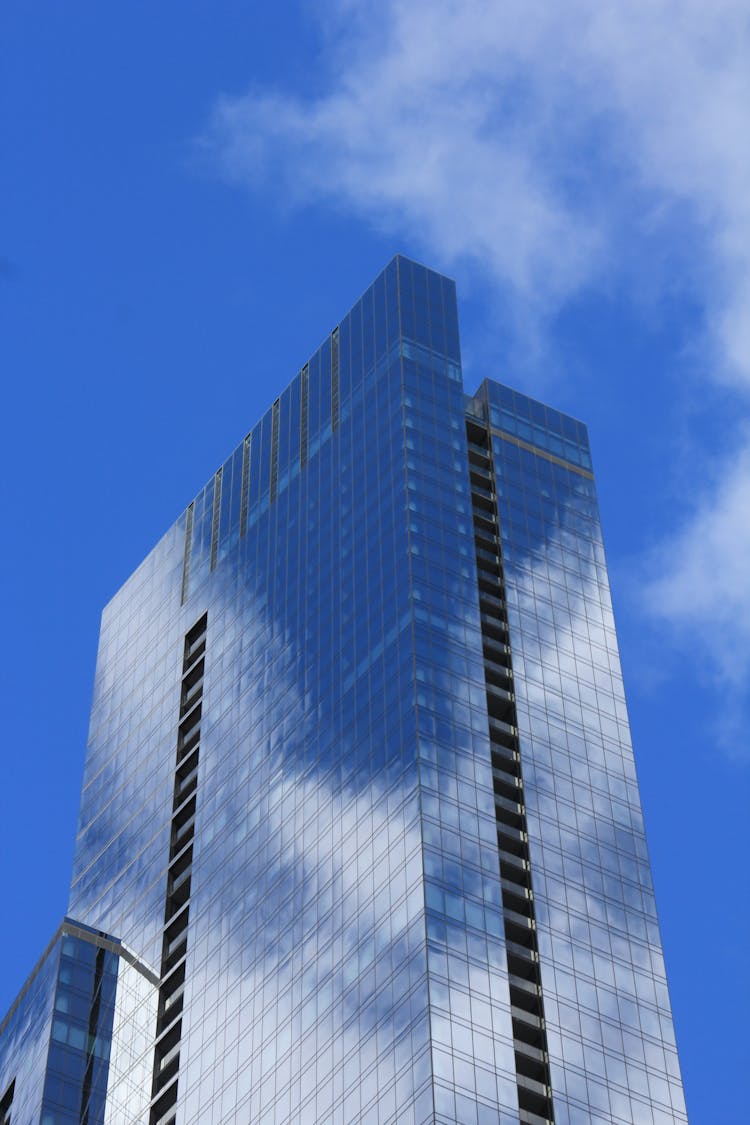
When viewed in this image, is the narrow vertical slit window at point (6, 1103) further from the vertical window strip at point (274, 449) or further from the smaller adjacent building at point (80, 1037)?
the vertical window strip at point (274, 449)

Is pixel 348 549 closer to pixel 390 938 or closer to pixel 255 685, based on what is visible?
pixel 255 685

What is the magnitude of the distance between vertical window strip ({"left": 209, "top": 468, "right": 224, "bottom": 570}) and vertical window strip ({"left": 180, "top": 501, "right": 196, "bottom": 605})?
398 centimetres

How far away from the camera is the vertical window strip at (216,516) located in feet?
613

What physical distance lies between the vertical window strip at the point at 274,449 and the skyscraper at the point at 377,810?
0.30m

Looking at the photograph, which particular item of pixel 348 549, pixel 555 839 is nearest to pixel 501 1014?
pixel 555 839

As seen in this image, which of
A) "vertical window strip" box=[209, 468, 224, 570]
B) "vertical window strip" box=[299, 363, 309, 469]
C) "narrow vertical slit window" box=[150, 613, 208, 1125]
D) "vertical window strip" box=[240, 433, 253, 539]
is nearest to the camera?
"narrow vertical slit window" box=[150, 613, 208, 1125]

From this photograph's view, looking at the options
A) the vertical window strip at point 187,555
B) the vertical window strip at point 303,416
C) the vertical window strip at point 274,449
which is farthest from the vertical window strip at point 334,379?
the vertical window strip at point 187,555

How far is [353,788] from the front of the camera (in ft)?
465

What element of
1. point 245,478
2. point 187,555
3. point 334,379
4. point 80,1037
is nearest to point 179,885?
point 80,1037

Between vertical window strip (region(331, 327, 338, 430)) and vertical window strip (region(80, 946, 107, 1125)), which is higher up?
vertical window strip (region(331, 327, 338, 430))

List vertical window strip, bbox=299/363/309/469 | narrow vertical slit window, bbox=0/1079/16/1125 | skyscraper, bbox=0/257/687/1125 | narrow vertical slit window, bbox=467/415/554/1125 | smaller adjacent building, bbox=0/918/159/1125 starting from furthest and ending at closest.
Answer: vertical window strip, bbox=299/363/309/469, narrow vertical slit window, bbox=0/1079/16/1125, smaller adjacent building, bbox=0/918/159/1125, skyscraper, bbox=0/257/687/1125, narrow vertical slit window, bbox=467/415/554/1125

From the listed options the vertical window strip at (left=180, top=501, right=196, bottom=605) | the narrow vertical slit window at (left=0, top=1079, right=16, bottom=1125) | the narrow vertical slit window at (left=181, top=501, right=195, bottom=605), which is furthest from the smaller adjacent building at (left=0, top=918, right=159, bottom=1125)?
the narrow vertical slit window at (left=181, top=501, right=195, bottom=605)

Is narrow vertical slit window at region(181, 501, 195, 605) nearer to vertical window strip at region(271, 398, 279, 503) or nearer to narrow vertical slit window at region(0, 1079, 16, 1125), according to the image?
vertical window strip at region(271, 398, 279, 503)

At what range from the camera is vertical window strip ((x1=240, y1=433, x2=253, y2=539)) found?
183 meters
